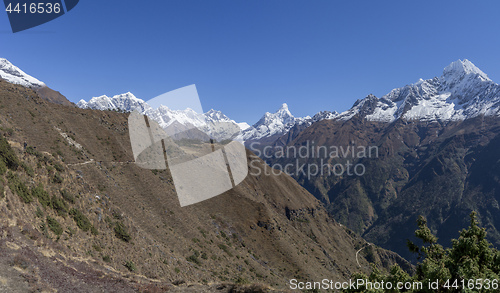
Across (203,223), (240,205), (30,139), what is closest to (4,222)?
(30,139)

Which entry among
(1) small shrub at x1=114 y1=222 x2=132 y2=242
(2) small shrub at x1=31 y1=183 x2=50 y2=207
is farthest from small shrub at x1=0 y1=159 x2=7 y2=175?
(1) small shrub at x1=114 y1=222 x2=132 y2=242

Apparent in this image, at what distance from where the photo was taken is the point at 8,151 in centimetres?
2925

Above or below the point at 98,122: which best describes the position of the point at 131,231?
below

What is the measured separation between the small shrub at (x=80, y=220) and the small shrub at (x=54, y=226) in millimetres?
3563

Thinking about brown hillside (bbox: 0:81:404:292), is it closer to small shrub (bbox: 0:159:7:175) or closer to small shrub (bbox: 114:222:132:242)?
small shrub (bbox: 114:222:132:242)

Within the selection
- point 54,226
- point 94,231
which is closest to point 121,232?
point 94,231

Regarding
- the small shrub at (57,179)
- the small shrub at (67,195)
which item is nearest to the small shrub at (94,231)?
the small shrub at (67,195)

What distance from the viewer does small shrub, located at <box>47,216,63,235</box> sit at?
2692cm

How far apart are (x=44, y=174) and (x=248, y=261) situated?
47.5 meters

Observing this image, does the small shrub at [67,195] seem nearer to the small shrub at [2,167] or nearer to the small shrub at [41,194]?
the small shrub at [41,194]

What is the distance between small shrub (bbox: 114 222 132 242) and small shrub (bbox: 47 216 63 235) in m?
9.54

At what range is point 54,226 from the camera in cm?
2731

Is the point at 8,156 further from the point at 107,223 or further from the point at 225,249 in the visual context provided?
the point at 225,249

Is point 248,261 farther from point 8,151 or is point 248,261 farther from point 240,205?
point 8,151
